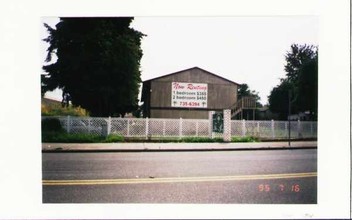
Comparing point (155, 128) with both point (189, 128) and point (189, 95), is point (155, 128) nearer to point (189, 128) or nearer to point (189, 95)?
point (189, 128)

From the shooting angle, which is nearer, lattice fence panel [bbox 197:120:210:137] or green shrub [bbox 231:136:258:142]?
green shrub [bbox 231:136:258:142]

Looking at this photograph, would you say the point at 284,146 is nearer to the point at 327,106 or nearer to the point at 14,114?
the point at 327,106

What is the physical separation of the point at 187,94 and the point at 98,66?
8777 millimetres

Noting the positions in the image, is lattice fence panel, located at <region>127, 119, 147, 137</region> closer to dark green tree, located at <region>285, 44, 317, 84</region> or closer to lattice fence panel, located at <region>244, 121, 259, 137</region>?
lattice fence panel, located at <region>244, 121, 259, 137</region>

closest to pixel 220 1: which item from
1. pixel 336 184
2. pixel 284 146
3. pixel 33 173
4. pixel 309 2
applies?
pixel 309 2

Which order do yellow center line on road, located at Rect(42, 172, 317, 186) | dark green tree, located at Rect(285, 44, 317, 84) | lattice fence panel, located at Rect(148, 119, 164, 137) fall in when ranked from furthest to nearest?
1. lattice fence panel, located at Rect(148, 119, 164, 137)
2. dark green tree, located at Rect(285, 44, 317, 84)
3. yellow center line on road, located at Rect(42, 172, 317, 186)

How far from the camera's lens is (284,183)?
568cm

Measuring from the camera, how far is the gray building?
23906 millimetres

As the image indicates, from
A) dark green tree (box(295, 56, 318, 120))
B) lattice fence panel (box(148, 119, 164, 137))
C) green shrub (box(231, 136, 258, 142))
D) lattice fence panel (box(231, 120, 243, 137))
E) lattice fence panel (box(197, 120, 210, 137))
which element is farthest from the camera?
lattice fence panel (box(231, 120, 243, 137))

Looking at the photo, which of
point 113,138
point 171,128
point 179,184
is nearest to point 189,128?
point 171,128

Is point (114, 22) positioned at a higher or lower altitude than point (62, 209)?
higher

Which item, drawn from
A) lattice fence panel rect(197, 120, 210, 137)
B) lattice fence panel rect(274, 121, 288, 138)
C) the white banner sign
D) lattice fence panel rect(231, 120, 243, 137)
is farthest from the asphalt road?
the white banner sign

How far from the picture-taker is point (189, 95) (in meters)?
24.6

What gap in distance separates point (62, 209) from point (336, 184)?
408cm
